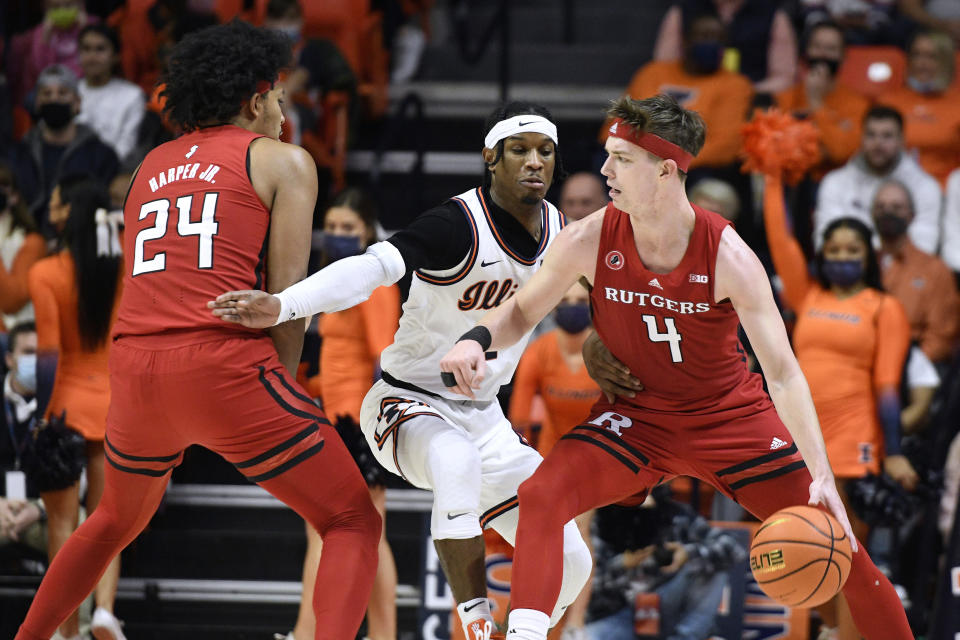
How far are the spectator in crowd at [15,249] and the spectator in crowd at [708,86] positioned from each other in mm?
3303

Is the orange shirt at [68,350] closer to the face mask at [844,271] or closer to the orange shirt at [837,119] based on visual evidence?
the face mask at [844,271]

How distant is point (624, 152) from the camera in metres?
4.39

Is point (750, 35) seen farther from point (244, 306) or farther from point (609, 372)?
point (244, 306)

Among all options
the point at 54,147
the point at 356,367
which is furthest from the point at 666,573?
the point at 54,147

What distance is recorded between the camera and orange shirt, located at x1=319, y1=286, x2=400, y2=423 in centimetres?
629

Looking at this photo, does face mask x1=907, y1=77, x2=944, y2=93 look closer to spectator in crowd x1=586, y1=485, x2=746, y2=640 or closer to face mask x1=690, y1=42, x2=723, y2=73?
face mask x1=690, y1=42, x2=723, y2=73

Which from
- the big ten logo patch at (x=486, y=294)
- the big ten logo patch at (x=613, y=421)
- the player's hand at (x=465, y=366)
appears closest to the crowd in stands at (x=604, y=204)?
the big ten logo patch at (x=486, y=294)

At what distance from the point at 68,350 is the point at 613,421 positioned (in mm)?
2981

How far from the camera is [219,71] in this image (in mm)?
4348

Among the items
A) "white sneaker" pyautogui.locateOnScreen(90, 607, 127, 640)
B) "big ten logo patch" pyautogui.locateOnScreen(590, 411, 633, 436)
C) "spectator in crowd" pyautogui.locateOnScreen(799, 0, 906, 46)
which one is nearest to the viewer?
"big ten logo patch" pyautogui.locateOnScreen(590, 411, 633, 436)

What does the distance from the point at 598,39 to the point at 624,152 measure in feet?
20.9

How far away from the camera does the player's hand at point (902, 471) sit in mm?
6383

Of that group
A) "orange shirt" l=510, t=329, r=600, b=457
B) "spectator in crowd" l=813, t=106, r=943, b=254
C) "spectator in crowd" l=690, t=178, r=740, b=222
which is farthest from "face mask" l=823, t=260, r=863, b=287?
"orange shirt" l=510, t=329, r=600, b=457

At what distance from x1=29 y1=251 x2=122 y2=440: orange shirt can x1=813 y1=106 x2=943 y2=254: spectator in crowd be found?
384 cm
